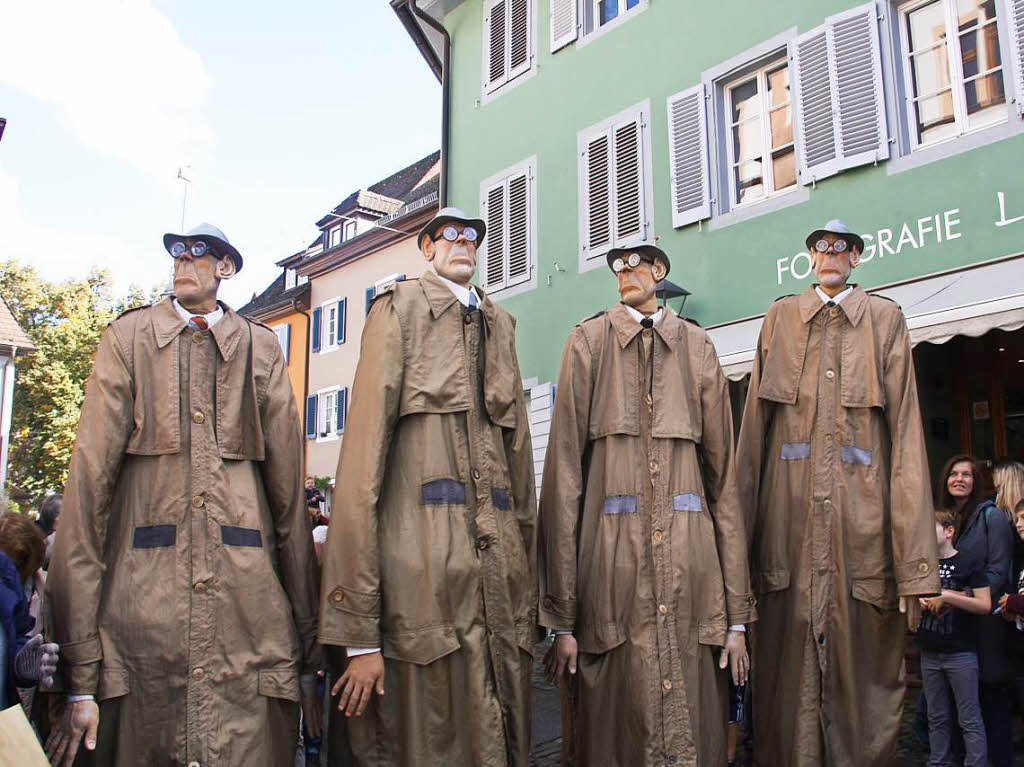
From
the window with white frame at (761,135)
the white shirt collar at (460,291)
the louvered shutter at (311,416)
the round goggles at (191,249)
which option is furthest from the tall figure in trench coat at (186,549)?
the louvered shutter at (311,416)

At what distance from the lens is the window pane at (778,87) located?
30.7 ft

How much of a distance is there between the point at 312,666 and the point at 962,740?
3.91 metres

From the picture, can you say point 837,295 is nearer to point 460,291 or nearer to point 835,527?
point 835,527

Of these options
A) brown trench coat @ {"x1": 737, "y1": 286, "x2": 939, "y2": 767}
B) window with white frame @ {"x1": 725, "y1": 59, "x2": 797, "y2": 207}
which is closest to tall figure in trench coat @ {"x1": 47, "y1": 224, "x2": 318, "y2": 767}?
brown trench coat @ {"x1": 737, "y1": 286, "x2": 939, "y2": 767}

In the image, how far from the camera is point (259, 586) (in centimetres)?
311

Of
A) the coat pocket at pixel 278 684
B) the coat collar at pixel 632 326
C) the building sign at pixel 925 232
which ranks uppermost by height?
the building sign at pixel 925 232

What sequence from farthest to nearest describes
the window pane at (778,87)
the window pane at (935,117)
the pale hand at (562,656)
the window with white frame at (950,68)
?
the window pane at (778,87)
the window pane at (935,117)
the window with white frame at (950,68)
the pale hand at (562,656)

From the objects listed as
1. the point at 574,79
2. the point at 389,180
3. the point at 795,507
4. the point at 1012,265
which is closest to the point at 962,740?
the point at 795,507

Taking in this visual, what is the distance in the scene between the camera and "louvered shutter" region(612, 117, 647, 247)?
10648 mm

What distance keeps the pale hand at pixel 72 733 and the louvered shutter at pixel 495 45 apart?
38.2 ft

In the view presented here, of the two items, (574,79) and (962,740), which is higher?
(574,79)

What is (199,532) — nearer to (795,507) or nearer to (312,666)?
(312,666)

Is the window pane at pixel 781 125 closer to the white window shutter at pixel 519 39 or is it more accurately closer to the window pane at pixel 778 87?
the window pane at pixel 778 87

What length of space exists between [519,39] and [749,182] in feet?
16.5
